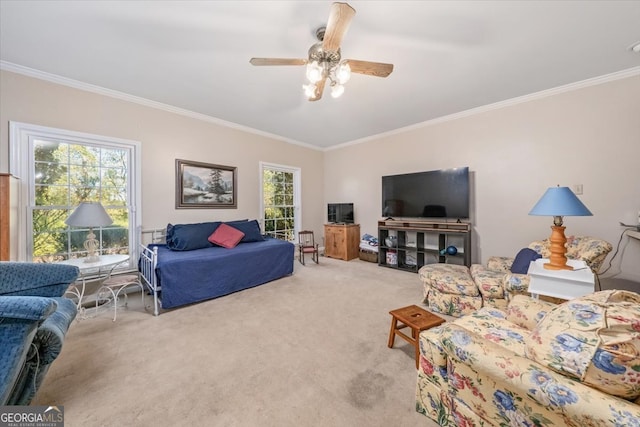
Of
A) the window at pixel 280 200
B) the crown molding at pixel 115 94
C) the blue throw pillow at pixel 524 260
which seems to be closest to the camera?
the blue throw pillow at pixel 524 260

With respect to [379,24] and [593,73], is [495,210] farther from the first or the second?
[379,24]

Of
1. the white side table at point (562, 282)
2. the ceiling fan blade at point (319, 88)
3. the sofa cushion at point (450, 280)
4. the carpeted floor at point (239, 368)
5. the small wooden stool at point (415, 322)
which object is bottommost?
the carpeted floor at point (239, 368)

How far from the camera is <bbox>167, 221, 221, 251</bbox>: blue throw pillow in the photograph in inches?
127

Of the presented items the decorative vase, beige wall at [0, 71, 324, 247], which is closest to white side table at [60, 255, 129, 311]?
beige wall at [0, 71, 324, 247]

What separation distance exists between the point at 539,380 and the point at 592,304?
1.16ft

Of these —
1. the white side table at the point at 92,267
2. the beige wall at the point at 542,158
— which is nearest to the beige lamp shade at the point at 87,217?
the white side table at the point at 92,267

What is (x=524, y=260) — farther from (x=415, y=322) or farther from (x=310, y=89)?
(x=310, y=89)

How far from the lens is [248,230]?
13.0ft

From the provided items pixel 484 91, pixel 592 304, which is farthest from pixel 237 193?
pixel 592 304

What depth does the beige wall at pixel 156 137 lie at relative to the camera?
2.56 m

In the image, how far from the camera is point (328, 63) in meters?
2.01

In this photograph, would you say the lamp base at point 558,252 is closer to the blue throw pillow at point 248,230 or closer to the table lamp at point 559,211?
the table lamp at point 559,211

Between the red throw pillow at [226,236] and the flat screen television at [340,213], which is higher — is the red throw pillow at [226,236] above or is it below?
below

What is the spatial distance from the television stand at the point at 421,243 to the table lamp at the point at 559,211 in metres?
1.70
